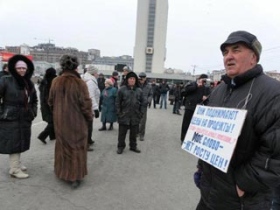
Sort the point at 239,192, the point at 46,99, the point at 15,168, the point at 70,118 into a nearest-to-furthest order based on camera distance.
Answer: the point at 239,192, the point at 70,118, the point at 15,168, the point at 46,99

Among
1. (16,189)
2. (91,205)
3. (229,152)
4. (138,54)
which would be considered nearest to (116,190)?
(91,205)

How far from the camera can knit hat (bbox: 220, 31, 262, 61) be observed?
1996 mm

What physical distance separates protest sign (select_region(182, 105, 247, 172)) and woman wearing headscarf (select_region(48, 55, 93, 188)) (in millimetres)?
2366

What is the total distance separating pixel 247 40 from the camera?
6.54 ft

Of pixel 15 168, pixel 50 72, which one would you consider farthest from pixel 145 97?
pixel 15 168

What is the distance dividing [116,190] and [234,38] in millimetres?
3061

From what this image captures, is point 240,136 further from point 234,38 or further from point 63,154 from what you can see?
point 63,154

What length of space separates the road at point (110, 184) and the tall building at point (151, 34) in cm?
9158

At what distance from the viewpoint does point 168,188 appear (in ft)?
14.7

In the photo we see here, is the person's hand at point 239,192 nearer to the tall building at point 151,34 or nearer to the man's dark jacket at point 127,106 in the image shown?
the man's dark jacket at point 127,106

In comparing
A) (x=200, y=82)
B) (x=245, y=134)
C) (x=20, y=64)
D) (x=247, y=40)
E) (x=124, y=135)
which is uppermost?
(x=247, y=40)

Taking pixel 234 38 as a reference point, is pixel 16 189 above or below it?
below

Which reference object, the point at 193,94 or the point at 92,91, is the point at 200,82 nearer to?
the point at 193,94

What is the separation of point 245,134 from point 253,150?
15cm
